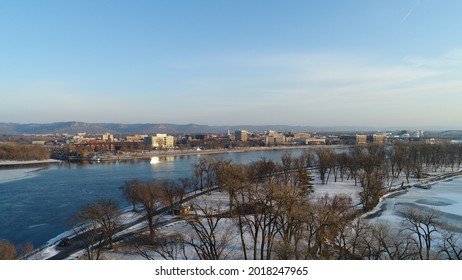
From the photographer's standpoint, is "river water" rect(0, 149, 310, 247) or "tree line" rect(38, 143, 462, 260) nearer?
"tree line" rect(38, 143, 462, 260)

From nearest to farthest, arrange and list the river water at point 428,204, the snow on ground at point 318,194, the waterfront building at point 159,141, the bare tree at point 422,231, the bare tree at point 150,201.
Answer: the bare tree at point 422,231 → the snow on ground at point 318,194 → the bare tree at point 150,201 → the river water at point 428,204 → the waterfront building at point 159,141

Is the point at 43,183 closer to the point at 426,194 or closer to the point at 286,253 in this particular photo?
the point at 286,253

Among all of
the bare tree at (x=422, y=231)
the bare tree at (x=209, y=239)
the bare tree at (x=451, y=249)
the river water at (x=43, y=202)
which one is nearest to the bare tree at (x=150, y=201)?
the bare tree at (x=209, y=239)

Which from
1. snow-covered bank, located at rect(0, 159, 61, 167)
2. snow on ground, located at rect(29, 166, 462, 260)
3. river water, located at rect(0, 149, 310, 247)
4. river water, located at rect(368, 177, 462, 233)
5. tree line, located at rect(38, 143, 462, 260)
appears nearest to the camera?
tree line, located at rect(38, 143, 462, 260)

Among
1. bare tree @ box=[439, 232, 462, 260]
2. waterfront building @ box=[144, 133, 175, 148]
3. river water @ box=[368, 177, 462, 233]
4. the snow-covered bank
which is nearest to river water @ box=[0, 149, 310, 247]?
bare tree @ box=[439, 232, 462, 260]

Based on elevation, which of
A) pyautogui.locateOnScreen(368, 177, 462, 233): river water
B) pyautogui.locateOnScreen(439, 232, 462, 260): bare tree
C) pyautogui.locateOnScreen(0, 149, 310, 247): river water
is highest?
pyautogui.locateOnScreen(439, 232, 462, 260): bare tree

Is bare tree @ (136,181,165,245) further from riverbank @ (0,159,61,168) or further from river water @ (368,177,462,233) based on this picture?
riverbank @ (0,159,61,168)

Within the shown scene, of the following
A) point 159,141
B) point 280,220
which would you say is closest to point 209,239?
point 280,220

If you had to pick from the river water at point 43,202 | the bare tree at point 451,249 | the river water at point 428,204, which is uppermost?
the bare tree at point 451,249

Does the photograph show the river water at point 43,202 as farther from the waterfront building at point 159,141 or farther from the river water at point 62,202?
the waterfront building at point 159,141

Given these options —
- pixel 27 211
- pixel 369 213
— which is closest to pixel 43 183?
pixel 27 211

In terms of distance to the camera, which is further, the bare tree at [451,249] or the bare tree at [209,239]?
the bare tree at [209,239]
